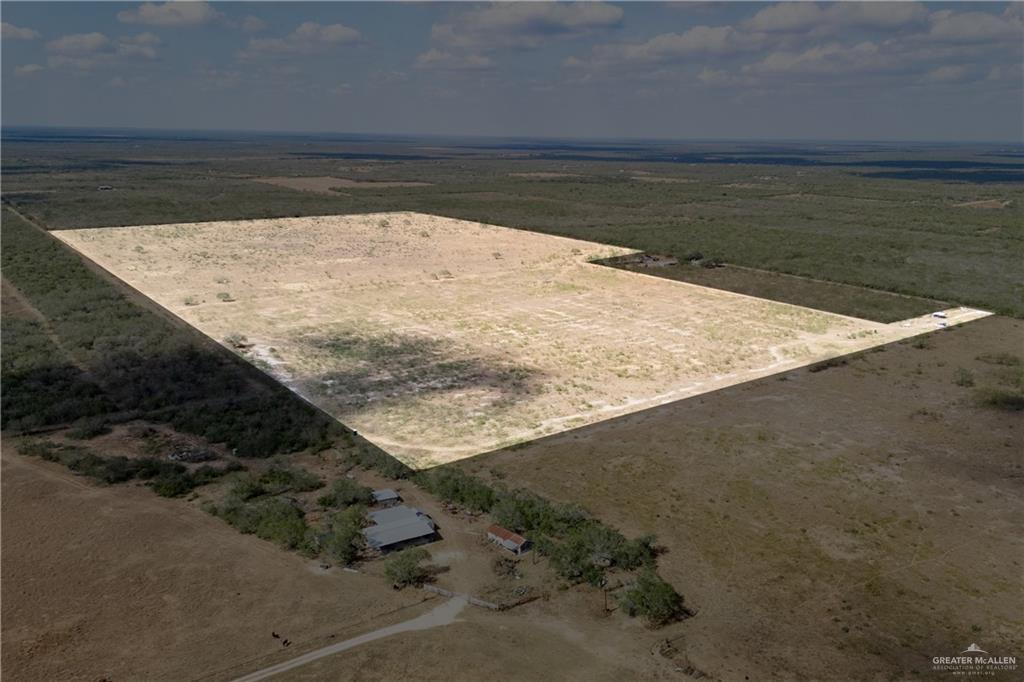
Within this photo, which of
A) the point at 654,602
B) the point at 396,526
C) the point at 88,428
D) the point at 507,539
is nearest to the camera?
the point at 654,602

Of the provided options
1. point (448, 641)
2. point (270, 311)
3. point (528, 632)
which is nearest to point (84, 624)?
point (448, 641)

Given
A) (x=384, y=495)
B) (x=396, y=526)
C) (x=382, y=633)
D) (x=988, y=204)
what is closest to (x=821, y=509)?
(x=396, y=526)

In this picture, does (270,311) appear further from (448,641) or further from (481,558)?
(448,641)

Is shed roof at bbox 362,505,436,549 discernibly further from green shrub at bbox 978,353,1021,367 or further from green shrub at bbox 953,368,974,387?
green shrub at bbox 978,353,1021,367

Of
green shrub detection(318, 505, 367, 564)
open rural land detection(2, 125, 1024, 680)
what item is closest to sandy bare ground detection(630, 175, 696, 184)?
open rural land detection(2, 125, 1024, 680)

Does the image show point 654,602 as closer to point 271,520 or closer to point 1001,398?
point 271,520

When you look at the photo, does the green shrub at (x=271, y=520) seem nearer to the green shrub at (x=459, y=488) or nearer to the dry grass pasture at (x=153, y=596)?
the dry grass pasture at (x=153, y=596)
